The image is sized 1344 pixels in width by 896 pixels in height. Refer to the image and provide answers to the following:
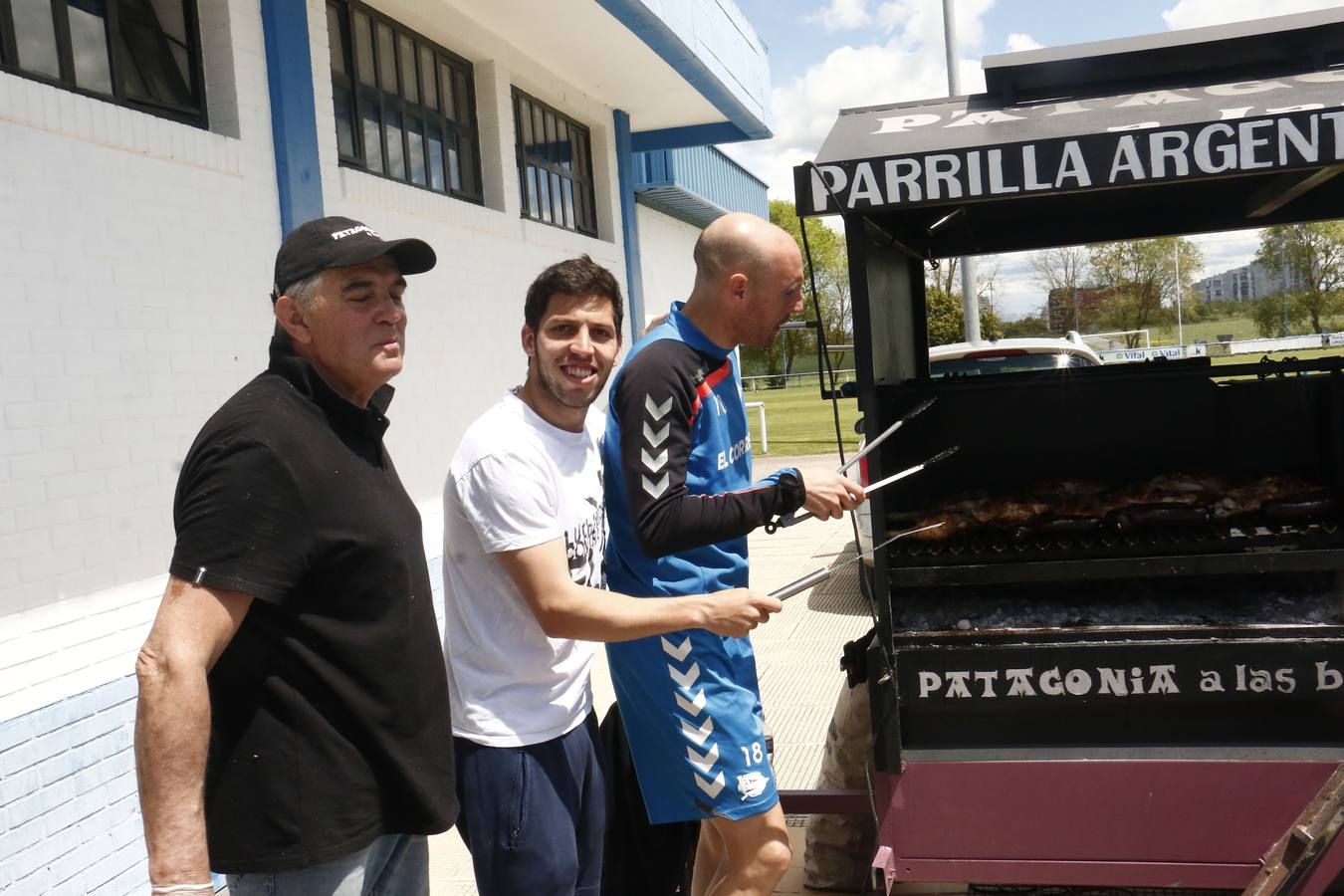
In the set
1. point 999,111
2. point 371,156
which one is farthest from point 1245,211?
point 371,156

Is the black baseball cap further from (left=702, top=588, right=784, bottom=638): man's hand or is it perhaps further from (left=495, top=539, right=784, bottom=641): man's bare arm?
(left=702, top=588, right=784, bottom=638): man's hand

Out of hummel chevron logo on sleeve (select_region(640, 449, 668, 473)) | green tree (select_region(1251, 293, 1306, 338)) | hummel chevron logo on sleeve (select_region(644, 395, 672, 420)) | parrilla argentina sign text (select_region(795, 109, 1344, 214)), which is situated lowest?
hummel chevron logo on sleeve (select_region(640, 449, 668, 473))

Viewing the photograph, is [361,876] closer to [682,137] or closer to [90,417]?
[90,417]

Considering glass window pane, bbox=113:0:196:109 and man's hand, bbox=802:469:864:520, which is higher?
glass window pane, bbox=113:0:196:109

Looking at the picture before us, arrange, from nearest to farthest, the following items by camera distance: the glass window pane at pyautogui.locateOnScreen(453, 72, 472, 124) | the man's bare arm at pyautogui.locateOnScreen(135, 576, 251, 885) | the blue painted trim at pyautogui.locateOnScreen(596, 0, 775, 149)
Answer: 1. the man's bare arm at pyautogui.locateOnScreen(135, 576, 251, 885)
2. the blue painted trim at pyautogui.locateOnScreen(596, 0, 775, 149)
3. the glass window pane at pyautogui.locateOnScreen(453, 72, 472, 124)

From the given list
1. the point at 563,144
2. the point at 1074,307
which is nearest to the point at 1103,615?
the point at 1074,307

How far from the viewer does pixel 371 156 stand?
7.43m

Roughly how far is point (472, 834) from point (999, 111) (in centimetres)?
255

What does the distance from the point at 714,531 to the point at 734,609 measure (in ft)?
0.70

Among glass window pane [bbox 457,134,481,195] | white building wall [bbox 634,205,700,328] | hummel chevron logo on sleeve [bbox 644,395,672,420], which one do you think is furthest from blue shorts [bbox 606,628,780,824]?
→ white building wall [bbox 634,205,700,328]

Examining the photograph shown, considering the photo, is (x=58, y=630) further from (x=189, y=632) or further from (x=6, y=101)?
(x=189, y=632)

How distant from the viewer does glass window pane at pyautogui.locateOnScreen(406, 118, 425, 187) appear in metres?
7.94

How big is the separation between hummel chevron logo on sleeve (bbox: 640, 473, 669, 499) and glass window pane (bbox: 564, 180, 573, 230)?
8942 mm

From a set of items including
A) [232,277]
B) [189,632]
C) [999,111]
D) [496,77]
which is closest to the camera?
[189,632]
